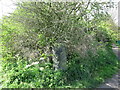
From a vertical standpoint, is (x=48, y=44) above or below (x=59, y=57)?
above

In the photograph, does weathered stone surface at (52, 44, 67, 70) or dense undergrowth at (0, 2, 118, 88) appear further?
weathered stone surface at (52, 44, 67, 70)

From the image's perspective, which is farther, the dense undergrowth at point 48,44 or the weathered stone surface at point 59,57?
the weathered stone surface at point 59,57

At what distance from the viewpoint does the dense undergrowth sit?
13.8 feet

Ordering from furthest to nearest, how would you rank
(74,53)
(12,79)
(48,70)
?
(74,53) → (48,70) → (12,79)

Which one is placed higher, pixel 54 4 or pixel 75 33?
pixel 54 4

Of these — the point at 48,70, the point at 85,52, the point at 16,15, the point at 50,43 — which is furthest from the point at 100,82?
the point at 16,15

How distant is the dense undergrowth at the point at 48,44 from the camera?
421 centimetres

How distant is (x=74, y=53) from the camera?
205 inches

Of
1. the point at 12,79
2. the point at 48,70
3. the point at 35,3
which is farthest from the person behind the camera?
the point at 35,3

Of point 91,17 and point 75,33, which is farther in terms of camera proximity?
point 91,17

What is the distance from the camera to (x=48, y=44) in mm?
4844

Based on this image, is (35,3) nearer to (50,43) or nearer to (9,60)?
(50,43)

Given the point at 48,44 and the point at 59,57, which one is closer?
the point at 59,57

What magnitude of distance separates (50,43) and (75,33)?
934mm
